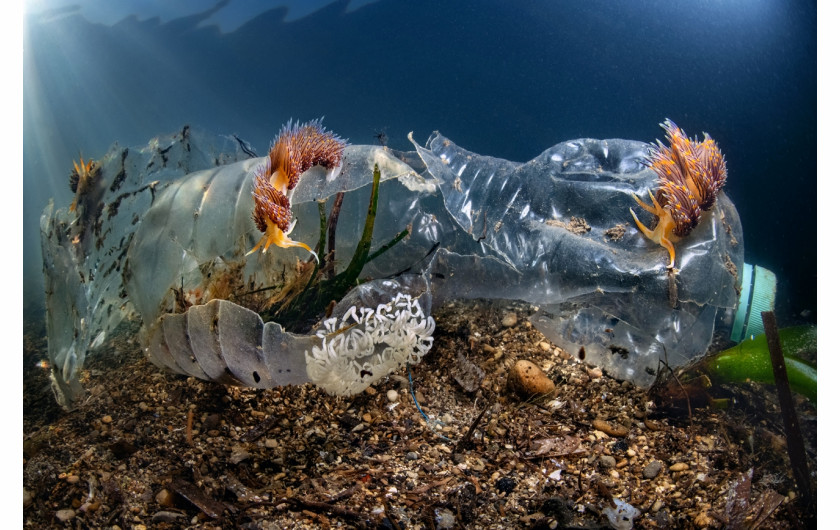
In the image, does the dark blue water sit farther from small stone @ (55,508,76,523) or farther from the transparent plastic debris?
small stone @ (55,508,76,523)

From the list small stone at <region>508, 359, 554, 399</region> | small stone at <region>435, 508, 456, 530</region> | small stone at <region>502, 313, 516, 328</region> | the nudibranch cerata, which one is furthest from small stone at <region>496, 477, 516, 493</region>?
the nudibranch cerata

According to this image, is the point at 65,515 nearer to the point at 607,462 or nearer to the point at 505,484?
the point at 505,484

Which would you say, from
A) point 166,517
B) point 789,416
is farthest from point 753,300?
point 166,517

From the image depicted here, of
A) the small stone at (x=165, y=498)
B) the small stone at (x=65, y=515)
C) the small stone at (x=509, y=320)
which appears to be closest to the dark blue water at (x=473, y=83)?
the small stone at (x=509, y=320)

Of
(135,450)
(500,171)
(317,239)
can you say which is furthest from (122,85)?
(500,171)

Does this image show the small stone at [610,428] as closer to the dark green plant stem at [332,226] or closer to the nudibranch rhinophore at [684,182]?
the nudibranch rhinophore at [684,182]

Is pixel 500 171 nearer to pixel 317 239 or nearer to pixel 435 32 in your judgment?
pixel 435 32
